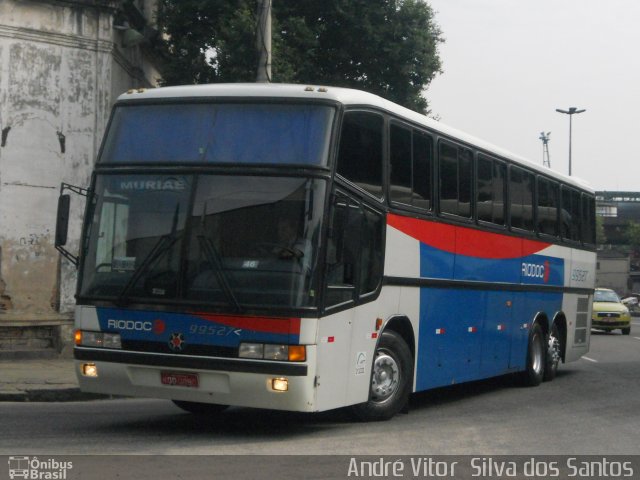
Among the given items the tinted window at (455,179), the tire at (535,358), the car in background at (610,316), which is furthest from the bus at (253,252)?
the car in background at (610,316)

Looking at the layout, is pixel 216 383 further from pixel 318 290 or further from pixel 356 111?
pixel 356 111

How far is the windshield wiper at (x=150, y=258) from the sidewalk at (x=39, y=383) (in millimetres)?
3886

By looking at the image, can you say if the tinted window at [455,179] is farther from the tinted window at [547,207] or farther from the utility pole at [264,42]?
the utility pole at [264,42]

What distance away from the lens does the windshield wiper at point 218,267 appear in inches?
363

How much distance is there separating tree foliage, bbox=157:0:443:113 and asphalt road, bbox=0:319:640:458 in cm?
950

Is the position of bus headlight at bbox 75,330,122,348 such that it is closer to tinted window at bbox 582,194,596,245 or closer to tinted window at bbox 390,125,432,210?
tinted window at bbox 390,125,432,210

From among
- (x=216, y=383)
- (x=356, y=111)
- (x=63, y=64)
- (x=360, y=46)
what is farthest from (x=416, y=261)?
(x=360, y=46)

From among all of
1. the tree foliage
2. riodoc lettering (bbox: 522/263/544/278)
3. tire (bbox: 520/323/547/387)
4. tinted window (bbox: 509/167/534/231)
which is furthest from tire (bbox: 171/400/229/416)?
the tree foliage

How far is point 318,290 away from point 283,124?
5.16 feet

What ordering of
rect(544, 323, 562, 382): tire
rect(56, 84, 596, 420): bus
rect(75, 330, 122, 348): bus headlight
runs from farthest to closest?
rect(544, 323, 562, 382): tire → rect(75, 330, 122, 348): bus headlight → rect(56, 84, 596, 420): bus

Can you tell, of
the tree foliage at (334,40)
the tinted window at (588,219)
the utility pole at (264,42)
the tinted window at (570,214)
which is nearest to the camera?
the utility pole at (264,42)

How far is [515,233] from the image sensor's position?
15125mm

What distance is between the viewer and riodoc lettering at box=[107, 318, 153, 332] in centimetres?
955

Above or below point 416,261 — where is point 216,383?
below
